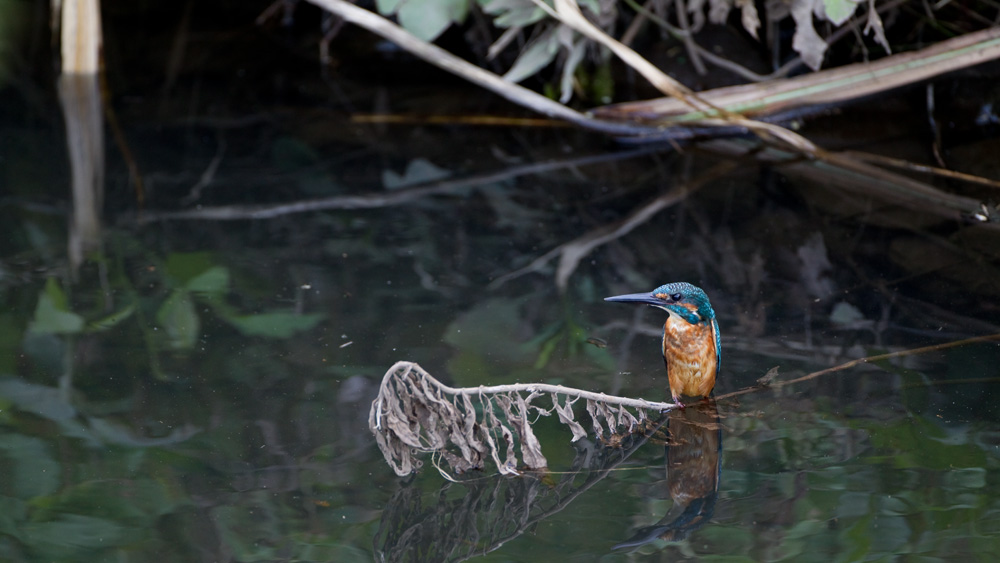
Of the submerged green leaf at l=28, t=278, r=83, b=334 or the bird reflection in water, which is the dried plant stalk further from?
the submerged green leaf at l=28, t=278, r=83, b=334

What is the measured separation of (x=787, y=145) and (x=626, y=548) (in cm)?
299

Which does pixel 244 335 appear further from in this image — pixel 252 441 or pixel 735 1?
pixel 735 1

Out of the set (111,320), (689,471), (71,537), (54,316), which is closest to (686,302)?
(689,471)

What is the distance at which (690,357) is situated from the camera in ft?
7.48

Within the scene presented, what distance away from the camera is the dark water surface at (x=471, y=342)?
1970 millimetres

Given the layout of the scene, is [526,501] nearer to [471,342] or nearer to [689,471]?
[689,471]

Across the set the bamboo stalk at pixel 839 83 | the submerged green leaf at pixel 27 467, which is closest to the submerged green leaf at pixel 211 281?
the submerged green leaf at pixel 27 467

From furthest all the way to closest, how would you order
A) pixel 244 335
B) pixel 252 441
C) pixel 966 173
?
pixel 966 173, pixel 244 335, pixel 252 441

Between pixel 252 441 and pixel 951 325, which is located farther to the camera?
pixel 951 325

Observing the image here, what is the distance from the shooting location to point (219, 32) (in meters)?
6.66

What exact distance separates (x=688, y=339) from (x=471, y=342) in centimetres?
71

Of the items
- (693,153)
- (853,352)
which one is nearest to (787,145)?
(693,153)

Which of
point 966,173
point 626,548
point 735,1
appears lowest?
point 626,548

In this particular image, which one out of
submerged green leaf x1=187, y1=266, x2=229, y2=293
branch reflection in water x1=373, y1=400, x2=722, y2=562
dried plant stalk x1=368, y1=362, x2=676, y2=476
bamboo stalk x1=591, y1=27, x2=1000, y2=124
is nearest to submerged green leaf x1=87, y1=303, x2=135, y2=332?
submerged green leaf x1=187, y1=266, x2=229, y2=293
